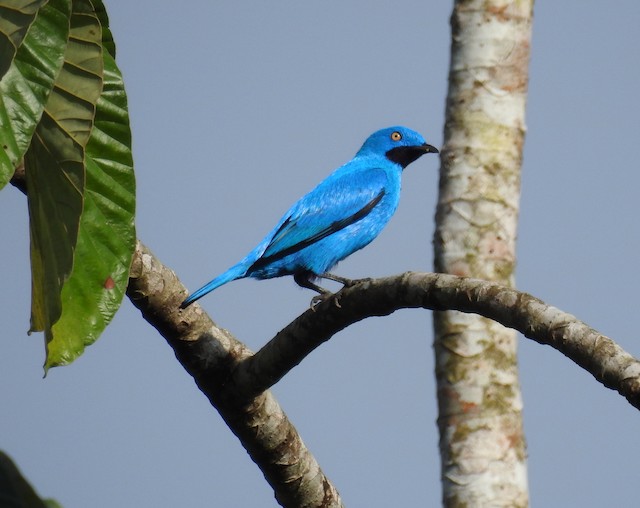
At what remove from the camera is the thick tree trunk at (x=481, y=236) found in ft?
19.4

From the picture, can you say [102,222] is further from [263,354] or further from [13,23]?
[263,354]

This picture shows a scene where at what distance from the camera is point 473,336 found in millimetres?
6219

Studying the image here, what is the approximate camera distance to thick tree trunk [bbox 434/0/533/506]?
19.4ft

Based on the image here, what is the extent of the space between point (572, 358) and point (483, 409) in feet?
8.37

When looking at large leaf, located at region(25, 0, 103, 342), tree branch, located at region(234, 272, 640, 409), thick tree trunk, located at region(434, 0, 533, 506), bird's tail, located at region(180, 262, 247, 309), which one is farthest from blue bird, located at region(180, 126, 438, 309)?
large leaf, located at region(25, 0, 103, 342)

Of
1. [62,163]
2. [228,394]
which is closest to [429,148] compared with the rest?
[228,394]

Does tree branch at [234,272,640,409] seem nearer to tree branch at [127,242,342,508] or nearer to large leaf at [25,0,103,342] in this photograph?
tree branch at [127,242,342,508]

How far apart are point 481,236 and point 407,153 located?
3.90m

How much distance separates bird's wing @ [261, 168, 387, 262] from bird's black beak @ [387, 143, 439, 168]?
0.80 metres

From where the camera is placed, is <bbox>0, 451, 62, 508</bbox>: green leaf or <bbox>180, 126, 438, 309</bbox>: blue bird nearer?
<bbox>0, 451, 62, 508</bbox>: green leaf

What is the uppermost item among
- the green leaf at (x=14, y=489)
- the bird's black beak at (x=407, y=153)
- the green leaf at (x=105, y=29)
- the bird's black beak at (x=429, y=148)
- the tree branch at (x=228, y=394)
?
the bird's black beak at (x=429, y=148)

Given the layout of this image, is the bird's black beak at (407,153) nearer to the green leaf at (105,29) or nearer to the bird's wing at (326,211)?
the bird's wing at (326,211)

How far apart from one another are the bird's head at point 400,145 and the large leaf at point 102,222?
686 centimetres

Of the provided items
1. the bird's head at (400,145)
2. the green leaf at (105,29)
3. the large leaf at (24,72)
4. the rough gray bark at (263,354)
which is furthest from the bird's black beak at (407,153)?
the large leaf at (24,72)
